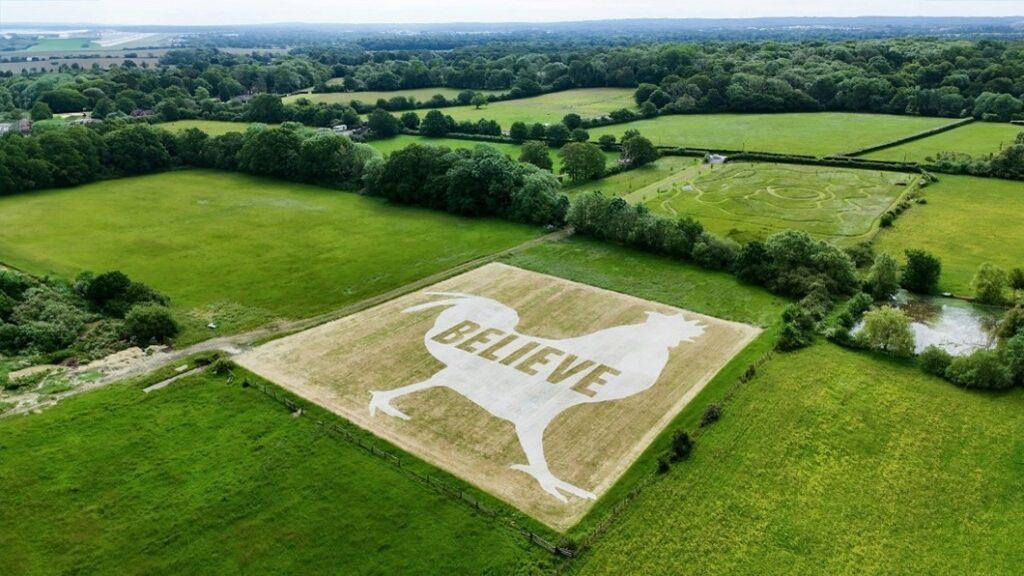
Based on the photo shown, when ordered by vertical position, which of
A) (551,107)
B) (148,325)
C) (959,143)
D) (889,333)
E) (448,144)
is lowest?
(148,325)

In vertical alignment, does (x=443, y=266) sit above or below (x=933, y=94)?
below

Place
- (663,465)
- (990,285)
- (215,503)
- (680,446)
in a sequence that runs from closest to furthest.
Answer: (215,503), (663,465), (680,446), (990,285)

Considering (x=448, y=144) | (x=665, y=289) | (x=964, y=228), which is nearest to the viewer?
(x=665, y=289)

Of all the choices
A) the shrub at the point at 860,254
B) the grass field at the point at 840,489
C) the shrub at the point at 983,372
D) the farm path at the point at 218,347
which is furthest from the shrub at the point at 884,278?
the farm path at the point at 218,347

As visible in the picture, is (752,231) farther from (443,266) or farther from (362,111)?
(362,111)

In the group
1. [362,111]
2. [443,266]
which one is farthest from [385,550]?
[362,111]

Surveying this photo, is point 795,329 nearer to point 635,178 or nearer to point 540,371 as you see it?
point 540,371

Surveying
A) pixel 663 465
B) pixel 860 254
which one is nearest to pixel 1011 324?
pixel 860 254
